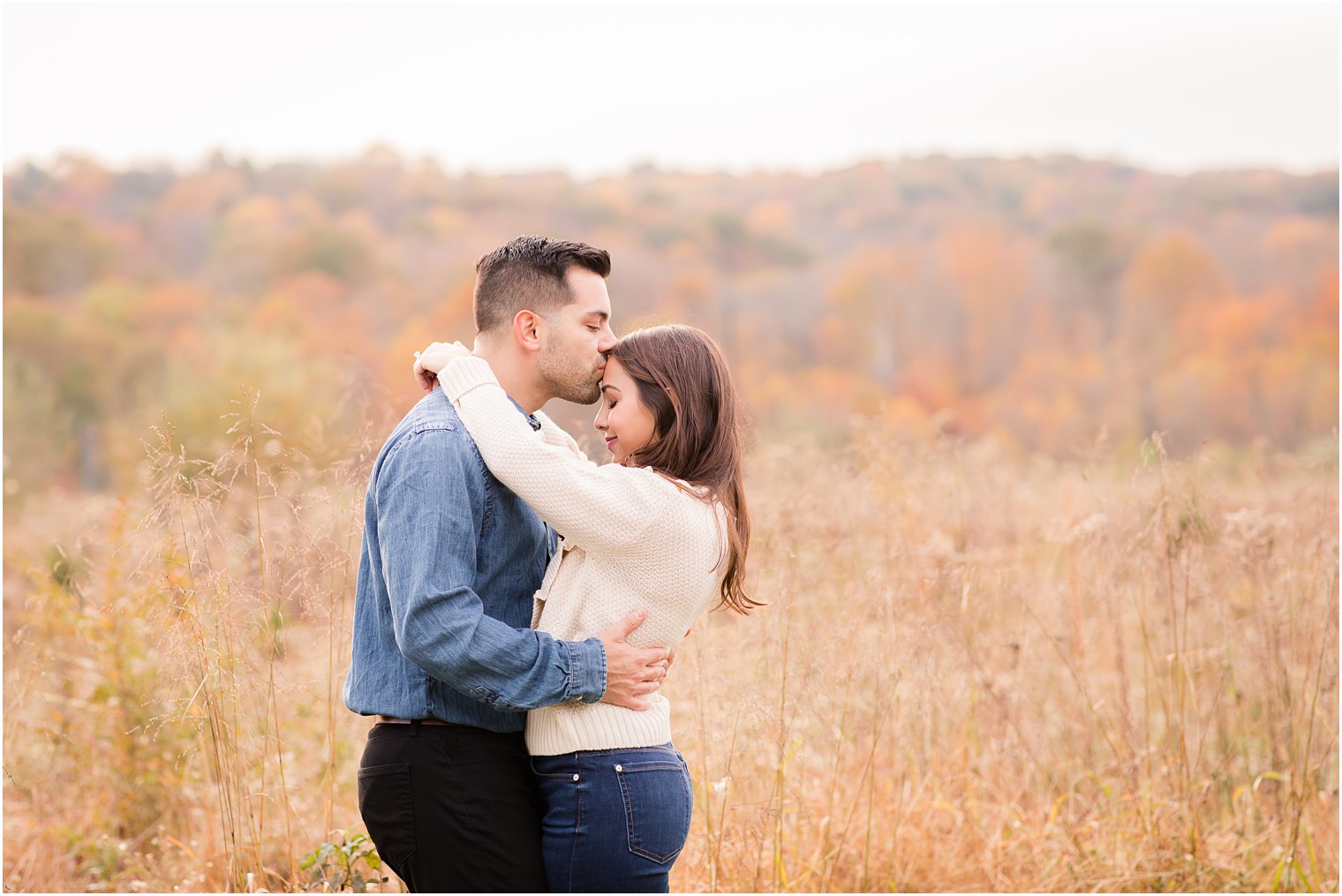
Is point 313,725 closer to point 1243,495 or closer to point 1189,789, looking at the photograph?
point 1189,789

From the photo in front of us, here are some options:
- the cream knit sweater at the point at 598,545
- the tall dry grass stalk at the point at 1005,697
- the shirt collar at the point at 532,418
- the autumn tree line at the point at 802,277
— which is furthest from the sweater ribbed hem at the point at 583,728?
the autumn tree line at the point at 802,277

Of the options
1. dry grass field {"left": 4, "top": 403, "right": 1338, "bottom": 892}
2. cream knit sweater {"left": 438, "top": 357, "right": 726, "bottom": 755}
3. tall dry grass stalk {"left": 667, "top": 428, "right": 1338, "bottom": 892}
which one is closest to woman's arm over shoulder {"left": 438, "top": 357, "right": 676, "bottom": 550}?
cream knit sweater {"left": 438, "top": 357, "right": 726, "bottom": 755}

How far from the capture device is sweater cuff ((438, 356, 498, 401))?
2475mm

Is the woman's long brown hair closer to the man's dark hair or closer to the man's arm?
the man's dark hair

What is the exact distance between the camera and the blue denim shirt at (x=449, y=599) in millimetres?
2223

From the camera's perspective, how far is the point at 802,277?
58.2 metres

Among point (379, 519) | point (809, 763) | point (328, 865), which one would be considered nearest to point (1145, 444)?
point (809, 763)

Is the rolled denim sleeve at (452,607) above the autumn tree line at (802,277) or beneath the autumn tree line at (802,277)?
beneath

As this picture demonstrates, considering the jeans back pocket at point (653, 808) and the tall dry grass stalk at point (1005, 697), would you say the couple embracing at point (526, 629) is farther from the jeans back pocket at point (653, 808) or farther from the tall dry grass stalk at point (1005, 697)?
the tall dry grass stalk at point (1005, 697)

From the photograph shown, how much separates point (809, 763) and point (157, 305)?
5014 cm

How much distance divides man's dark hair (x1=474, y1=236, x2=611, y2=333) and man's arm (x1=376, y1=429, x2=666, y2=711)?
0.43 meters

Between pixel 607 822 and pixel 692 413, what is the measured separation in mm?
957

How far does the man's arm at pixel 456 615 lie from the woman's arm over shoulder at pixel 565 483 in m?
0.09

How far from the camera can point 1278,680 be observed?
14.3 ft
